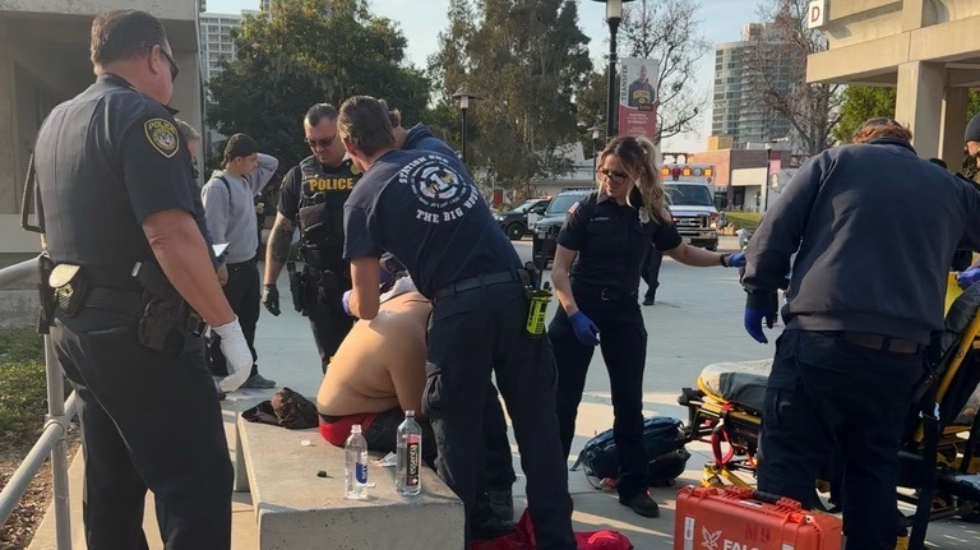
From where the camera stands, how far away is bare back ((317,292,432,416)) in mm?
3078

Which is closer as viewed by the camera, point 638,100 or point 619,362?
point 619,362

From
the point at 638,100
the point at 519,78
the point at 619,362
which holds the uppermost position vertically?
the point at 519,78

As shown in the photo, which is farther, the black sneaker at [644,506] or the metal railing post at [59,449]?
the black sneaker at [644,506]

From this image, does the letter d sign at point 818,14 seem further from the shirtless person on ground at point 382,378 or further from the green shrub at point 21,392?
the shirtless person on ground at point 382,378

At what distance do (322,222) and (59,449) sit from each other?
196cm

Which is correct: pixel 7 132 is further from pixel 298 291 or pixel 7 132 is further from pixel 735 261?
pixel 735 261

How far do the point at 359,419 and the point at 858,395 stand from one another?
1853 millimetres

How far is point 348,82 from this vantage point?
20.5m

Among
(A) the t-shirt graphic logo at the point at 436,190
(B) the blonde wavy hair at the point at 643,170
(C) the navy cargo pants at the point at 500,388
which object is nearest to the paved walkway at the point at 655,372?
(C) the navy cargo pants at the point at 500,388

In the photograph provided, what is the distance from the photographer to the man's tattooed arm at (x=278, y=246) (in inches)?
195

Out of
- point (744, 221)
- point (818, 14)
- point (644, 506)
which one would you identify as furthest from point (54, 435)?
point (744, 221)

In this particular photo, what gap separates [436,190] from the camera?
290cm

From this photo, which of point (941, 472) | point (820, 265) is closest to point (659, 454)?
point (941, 472)

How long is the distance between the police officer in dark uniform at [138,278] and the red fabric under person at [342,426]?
33.5 inches
